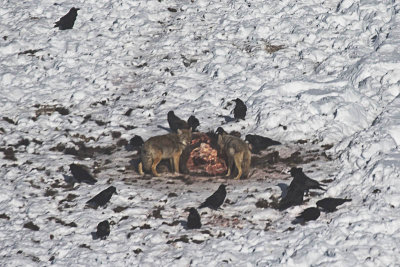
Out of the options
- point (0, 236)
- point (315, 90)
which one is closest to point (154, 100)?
point (315, 90)

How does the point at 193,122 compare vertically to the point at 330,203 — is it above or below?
above

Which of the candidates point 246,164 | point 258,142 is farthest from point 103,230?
point 258,142

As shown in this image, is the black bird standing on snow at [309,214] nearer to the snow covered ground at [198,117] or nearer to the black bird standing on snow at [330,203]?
the snow covered ground at [198,117]

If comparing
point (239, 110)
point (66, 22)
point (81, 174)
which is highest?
point (66, 22)

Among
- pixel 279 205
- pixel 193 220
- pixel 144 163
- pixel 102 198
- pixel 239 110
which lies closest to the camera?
pixel 193 220

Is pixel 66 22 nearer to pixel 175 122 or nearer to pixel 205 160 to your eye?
pixel 175 122

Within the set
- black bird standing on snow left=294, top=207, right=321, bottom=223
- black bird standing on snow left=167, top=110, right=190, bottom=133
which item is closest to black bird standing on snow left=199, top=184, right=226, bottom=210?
black bird standing on snow left=294, top=207, right=321, bottom=223

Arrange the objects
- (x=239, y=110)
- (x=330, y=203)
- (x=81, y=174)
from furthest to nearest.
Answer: (x=239, y=110)
(x=81, y=174)
(x=330, y=203)
